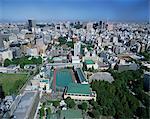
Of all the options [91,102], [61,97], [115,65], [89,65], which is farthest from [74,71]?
[91,102]

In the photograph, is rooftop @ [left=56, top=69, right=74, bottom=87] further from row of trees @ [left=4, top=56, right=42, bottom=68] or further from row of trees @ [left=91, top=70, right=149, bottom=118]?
row of trees @ [left=4, top=56, right=42, bottom=68]

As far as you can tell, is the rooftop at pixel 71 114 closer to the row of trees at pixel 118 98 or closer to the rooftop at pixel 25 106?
the row of trees at pixel 118 98

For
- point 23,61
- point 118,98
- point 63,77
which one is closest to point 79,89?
point 118,98

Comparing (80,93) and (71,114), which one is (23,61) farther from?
(71,114)

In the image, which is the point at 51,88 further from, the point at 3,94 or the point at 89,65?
the point at 89,65

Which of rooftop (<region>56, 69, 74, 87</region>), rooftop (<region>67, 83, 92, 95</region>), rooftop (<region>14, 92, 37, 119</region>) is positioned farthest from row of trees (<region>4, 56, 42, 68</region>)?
rooftop (<region>14, 92, 37, 119</region>)
